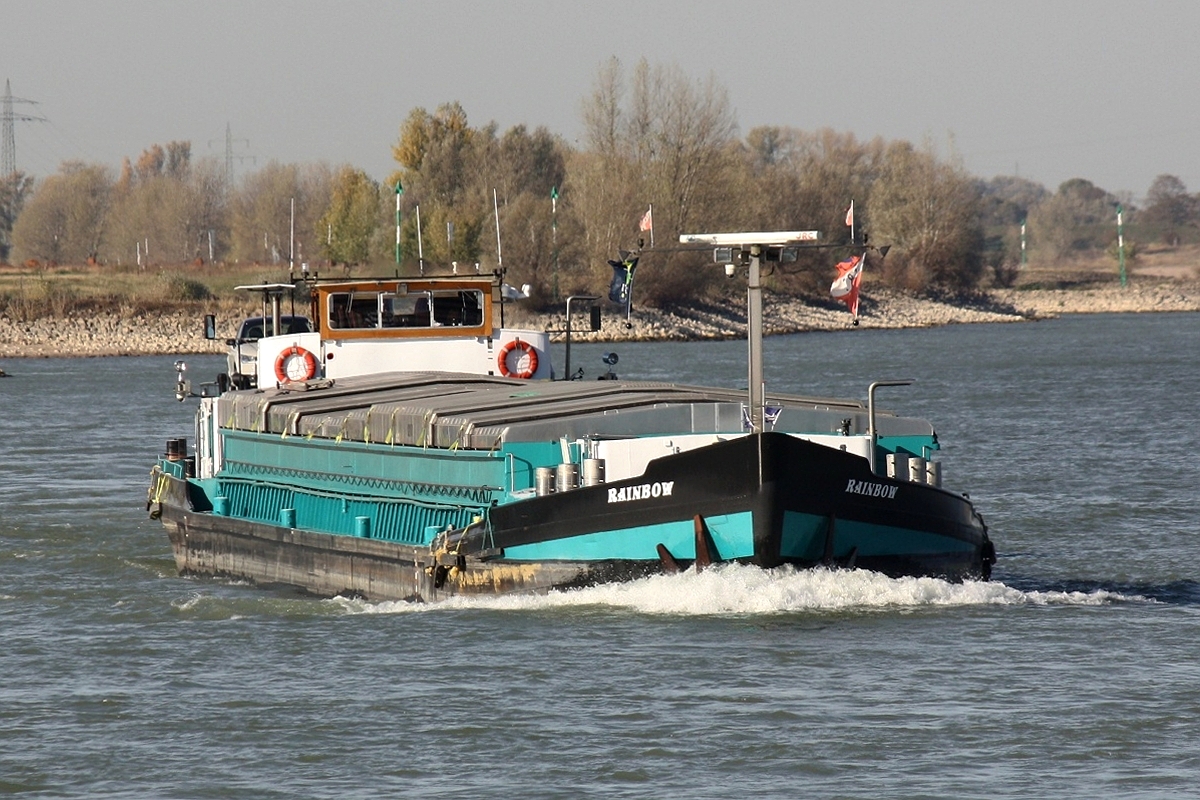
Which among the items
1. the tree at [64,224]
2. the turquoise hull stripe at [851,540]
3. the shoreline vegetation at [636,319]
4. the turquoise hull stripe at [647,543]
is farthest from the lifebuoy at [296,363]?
the tree at [64,224]

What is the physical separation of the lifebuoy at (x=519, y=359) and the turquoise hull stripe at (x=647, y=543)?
791 cm

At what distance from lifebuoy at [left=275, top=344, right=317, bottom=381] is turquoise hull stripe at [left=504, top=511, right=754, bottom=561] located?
831 centimetres

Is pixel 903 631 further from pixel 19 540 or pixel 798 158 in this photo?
pixel 798 158

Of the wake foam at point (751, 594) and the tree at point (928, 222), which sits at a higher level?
the tree at point (928, 222)

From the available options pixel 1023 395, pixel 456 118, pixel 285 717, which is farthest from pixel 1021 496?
pixel 456 118

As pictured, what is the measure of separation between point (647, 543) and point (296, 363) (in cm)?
969

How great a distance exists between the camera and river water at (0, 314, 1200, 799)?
13.8m

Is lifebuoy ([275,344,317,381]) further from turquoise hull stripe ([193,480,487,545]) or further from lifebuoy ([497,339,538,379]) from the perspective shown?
lifebuoy ([497,339,538,379])

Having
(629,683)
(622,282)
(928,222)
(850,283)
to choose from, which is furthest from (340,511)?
(928,222)

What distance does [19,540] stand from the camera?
27.3 meters

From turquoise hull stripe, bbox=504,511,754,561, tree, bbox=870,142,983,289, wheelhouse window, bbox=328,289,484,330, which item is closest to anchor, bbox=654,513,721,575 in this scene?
turquoise hull stripe, bbox=504,511,754,561

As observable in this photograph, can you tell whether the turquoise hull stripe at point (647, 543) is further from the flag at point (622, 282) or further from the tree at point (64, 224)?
the tree at point (64, 224)

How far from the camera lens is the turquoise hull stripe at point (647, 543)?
1722 centimetres

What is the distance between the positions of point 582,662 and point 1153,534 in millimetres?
12136
